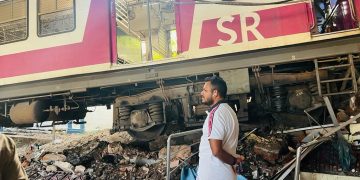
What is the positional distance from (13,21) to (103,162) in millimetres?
3271

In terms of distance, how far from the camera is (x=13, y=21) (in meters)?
6.56

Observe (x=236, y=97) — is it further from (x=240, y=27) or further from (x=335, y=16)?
(x=335, y=16)

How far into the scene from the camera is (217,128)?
2.76 metres

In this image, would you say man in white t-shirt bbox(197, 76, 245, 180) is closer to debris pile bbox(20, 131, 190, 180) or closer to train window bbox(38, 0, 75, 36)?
debris pile bbox(20, 131, 190, 180)

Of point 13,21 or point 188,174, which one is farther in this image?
point 13,21

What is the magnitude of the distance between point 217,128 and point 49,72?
13.7 ft

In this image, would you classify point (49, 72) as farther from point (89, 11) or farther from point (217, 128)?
point (217, 128)

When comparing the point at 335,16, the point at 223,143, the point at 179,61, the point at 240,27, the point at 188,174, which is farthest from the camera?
the point at 335,16

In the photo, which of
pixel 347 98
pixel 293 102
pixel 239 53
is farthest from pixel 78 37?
pixel 347 98

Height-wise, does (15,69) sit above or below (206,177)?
above

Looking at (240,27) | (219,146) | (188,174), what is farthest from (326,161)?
(219,146)

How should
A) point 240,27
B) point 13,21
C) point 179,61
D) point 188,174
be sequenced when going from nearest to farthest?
point 188,174 < point 240,27 < point 179,61 < point 13,21

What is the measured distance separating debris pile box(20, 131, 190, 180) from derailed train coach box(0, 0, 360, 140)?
42cm

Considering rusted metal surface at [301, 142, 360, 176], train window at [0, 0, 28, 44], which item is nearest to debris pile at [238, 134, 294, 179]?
rusted metal surface at [301, 142, 360, 176]
